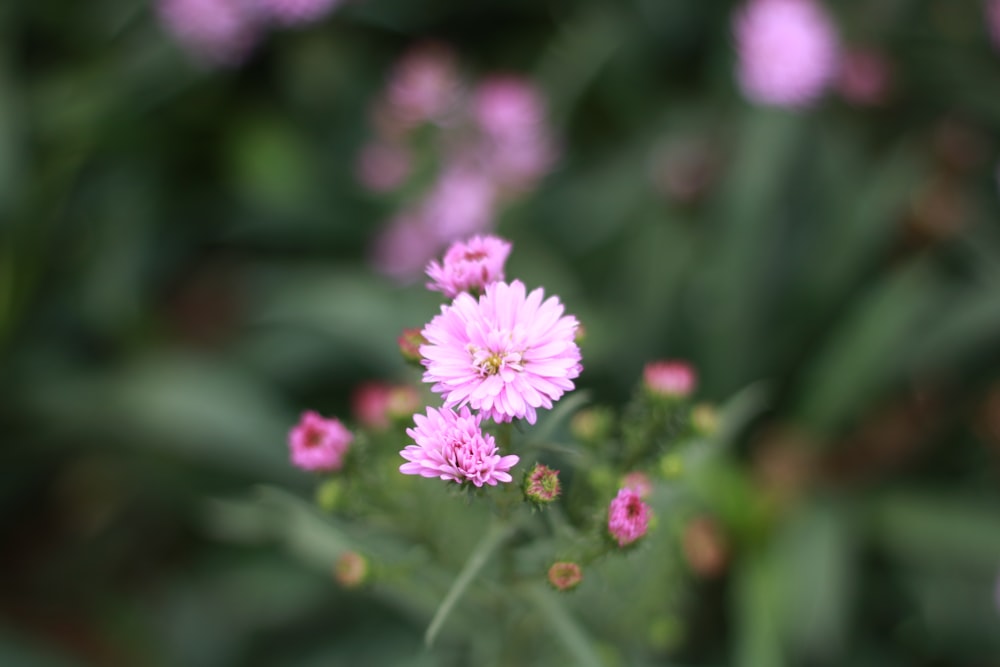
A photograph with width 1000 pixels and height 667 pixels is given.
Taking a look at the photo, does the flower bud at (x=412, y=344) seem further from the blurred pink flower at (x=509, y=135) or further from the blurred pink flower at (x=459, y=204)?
the blurred pink flower at (x=509, y=135)

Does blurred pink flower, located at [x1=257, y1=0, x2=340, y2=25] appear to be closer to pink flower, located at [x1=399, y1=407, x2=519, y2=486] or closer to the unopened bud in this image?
the unopened bud

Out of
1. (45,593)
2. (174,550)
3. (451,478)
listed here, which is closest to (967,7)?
(451,478)

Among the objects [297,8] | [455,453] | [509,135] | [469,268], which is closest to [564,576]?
[455,453]

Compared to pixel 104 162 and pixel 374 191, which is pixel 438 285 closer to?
pixel 374 191

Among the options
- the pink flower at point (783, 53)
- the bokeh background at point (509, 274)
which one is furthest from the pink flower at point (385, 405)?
the pink flower at point (783, 53)

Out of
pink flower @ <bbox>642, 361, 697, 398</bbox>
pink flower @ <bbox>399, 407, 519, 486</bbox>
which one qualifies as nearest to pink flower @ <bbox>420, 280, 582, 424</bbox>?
pink flower @ <bbox>399, 407, 519, 486</bbox>

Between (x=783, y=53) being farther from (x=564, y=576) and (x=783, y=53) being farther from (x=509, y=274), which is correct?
(x=564, y=576)
